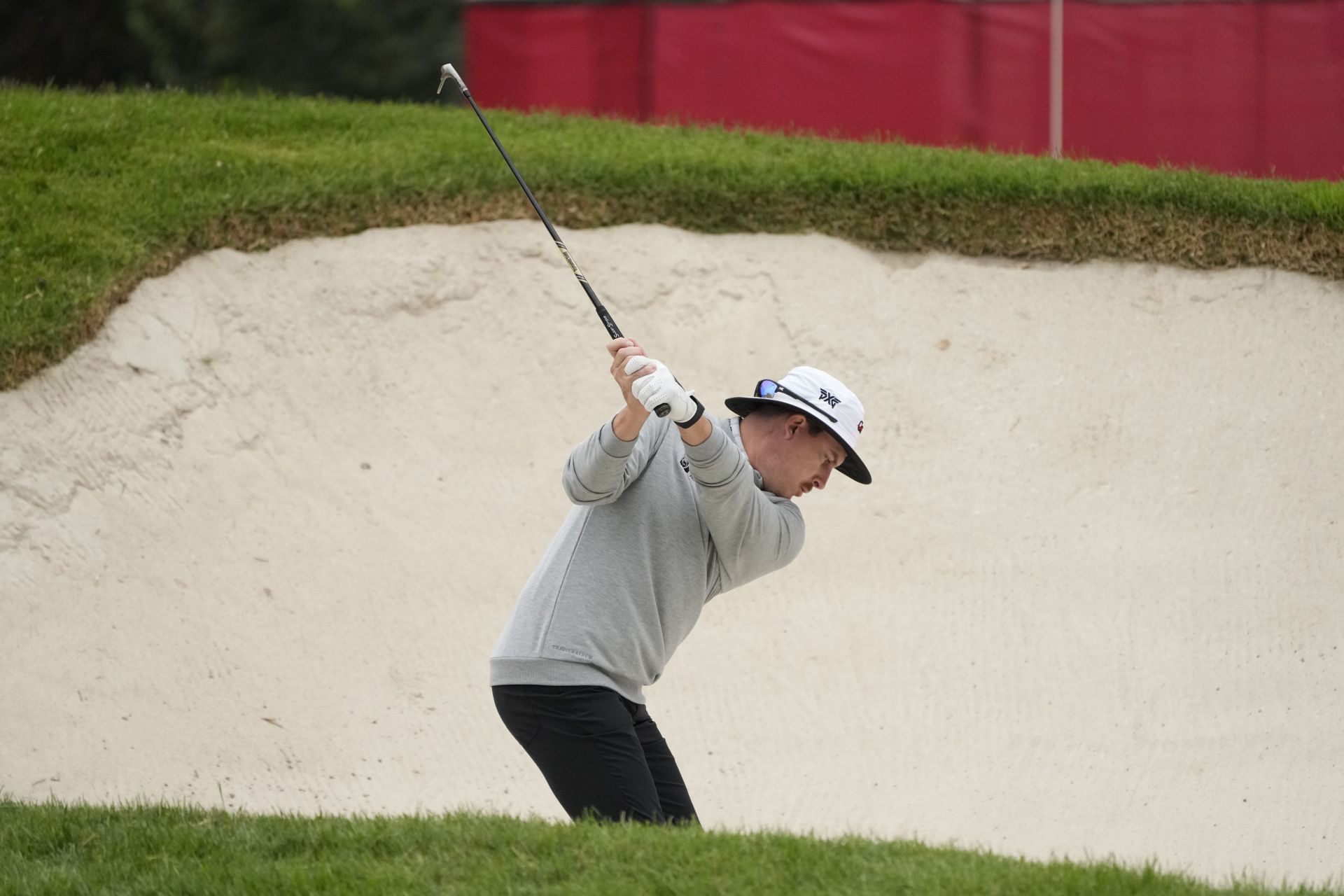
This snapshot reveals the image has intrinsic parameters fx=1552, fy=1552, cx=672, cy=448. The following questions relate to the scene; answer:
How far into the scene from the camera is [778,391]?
4254mm

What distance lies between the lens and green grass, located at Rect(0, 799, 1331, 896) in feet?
12.4

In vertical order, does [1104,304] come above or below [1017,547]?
above

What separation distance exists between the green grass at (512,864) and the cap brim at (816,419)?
1.02 metres

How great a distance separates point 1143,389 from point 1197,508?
2.64 ft

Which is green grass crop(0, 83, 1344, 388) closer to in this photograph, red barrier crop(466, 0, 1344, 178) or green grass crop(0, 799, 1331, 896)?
red barrier crop(466, 0, 1344, 178)

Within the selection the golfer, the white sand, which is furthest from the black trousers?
the white sand

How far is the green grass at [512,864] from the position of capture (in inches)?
149

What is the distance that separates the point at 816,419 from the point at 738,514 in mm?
412

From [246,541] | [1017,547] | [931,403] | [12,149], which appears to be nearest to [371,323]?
[246,541]

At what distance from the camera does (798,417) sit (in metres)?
4.30

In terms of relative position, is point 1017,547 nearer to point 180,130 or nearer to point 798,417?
point 798,417

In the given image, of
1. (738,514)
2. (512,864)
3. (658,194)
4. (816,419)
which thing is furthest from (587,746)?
(658,194)

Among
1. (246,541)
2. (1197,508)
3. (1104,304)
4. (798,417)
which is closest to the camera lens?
(798,417)

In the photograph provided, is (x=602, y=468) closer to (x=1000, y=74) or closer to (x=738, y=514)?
(x=738, y=514)
